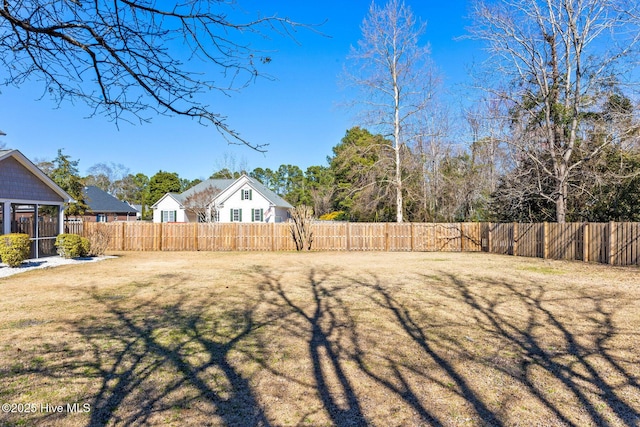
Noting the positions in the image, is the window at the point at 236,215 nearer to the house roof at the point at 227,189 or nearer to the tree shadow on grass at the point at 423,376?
the house roof at the point at 227,189

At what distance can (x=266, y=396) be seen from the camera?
314cm

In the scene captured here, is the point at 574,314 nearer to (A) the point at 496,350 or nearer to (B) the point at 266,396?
(A) the point at 496,350

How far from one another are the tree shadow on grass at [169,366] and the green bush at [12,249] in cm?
672

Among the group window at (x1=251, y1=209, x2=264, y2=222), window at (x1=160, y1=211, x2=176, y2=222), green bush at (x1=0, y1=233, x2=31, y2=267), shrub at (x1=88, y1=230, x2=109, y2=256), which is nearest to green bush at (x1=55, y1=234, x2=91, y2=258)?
shrub at (x1=88, y1=230, x2=109, y2=256)

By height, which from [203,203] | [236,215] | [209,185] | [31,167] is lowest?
[236,215]

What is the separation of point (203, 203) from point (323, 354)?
1090 inches

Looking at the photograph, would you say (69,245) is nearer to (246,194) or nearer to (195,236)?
(195,236)

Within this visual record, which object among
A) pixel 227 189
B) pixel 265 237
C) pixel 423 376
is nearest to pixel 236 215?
pixel 227 189

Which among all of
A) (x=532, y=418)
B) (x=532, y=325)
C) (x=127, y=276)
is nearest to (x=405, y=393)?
(x=532, y=418)

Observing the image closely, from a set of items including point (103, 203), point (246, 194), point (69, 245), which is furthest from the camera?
point (103, 203)

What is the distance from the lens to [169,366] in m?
3.71

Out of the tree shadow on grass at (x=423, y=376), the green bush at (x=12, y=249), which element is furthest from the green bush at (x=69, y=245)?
the tree shadow on grass at (x=423, y=376)

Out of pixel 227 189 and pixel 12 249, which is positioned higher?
pixel 227 189

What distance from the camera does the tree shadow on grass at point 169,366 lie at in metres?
2.86
